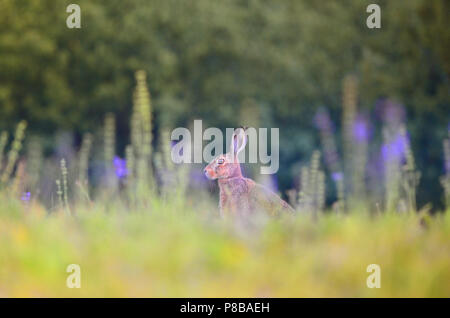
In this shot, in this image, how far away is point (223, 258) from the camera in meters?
3.62

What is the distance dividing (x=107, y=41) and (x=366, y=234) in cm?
1315

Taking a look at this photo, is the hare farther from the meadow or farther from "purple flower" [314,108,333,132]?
"purple flower" [314,108,333,132]

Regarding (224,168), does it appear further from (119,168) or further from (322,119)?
(322,119)

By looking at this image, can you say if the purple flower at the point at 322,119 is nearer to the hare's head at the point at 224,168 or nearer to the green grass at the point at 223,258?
the hare's head at the point at 224,168

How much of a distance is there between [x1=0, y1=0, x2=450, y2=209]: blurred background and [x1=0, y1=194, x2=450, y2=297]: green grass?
1112cm

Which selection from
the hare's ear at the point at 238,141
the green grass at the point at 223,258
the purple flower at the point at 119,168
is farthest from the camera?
the purple flower at the point at 119,168

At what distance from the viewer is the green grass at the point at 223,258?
3506 millimetres

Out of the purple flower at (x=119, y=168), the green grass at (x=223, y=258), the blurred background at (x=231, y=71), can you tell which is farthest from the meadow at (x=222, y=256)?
the blurred background at (x=231, y=71)

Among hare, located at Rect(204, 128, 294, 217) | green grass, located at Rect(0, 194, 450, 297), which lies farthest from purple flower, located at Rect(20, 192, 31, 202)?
hare, located at Rect(204, 128, 294, 217)

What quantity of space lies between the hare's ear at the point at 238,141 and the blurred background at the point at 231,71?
8.79 metres

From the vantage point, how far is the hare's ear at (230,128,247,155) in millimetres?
6199

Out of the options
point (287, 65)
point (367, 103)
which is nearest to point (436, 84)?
point (367, 103)

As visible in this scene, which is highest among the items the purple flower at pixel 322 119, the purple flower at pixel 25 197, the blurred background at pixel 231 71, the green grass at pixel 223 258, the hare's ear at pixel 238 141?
the blurred background at pixel 231 71
